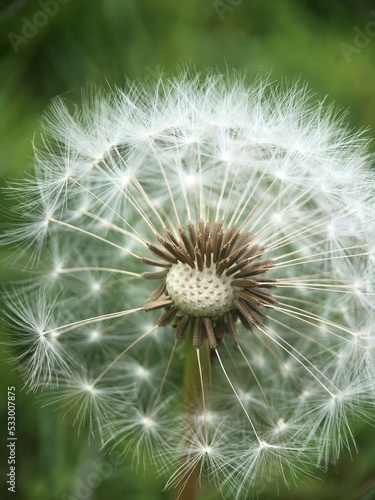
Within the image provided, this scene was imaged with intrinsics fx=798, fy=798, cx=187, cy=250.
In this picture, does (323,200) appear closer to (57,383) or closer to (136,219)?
(136,219)

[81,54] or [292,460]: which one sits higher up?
[81,54]

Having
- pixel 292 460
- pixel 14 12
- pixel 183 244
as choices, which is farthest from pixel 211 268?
pixel 14 12

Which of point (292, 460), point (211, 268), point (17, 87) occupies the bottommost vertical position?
point (292, 460)

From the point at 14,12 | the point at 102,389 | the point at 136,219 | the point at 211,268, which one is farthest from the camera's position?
the point at 14,12
